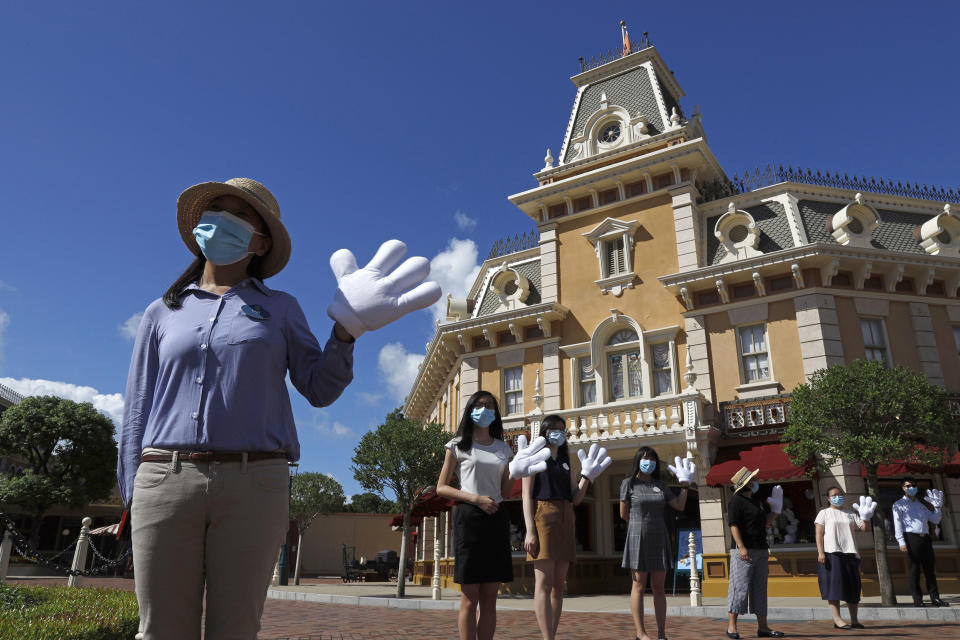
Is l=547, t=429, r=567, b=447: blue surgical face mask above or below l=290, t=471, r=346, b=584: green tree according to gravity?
below

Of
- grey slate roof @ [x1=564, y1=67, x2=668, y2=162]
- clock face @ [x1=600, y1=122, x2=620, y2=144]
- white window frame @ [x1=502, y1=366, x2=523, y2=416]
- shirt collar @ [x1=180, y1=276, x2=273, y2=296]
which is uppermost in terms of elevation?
grey slate roof @ [x1=564, y1=67, x2=668, y2=162]

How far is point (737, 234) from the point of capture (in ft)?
59.0

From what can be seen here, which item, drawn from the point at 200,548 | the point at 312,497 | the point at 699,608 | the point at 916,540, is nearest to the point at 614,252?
the point at 916,540

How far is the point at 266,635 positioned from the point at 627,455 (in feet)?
35.0

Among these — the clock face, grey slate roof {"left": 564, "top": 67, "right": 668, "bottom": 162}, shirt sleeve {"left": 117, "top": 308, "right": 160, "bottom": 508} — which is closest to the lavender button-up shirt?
shirt sleeve {"left": 117, "top": 308, "right": 160, "bottom": 508}

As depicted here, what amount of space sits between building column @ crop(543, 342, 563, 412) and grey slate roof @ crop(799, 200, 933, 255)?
718cm

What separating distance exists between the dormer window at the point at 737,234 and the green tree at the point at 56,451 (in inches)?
1200

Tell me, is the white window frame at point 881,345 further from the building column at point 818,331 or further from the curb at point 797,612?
the curb at point 797,612

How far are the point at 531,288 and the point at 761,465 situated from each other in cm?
907

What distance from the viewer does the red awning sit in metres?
13.6

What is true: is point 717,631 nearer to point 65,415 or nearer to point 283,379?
point 283,379

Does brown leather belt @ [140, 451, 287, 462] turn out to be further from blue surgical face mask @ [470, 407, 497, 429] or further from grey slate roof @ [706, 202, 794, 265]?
grey slate roof @ [706, 202, 794, 265]

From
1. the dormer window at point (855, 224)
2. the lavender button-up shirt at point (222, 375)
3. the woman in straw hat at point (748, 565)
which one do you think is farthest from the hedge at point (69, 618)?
the dormer window at point (855, 224)

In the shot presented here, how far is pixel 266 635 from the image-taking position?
8.18 meters
